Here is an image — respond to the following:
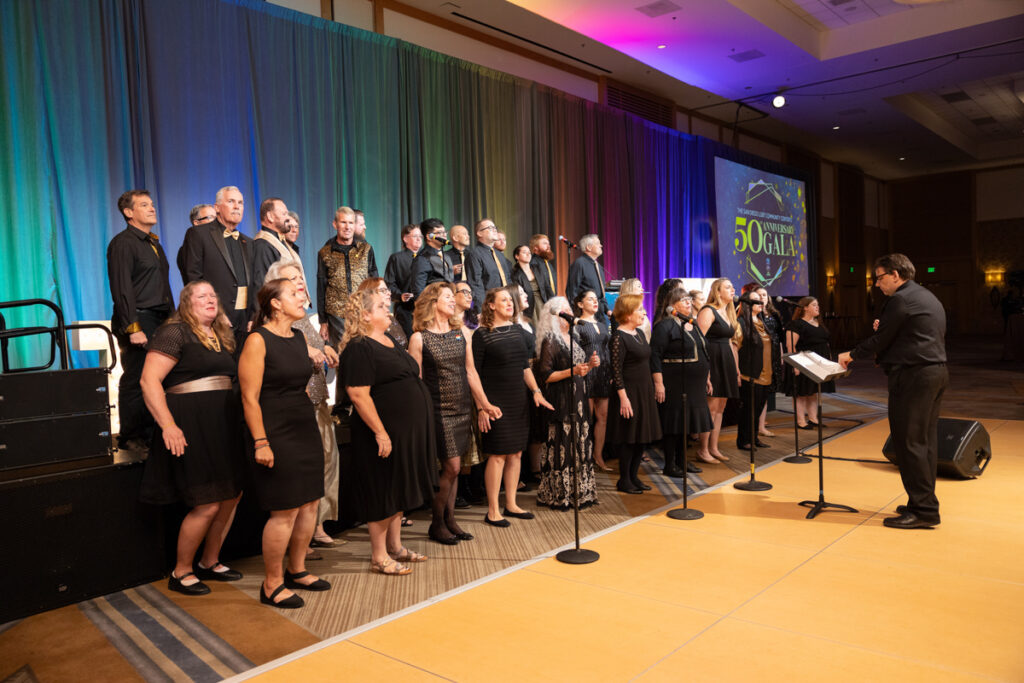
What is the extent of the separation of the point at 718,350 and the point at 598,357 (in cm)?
179

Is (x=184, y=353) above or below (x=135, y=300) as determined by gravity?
below

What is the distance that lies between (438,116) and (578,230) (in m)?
2.72

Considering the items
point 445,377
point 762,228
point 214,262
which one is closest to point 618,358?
point 445,377

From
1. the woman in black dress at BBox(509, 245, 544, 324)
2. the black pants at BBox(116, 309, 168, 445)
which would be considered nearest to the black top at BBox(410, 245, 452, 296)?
the woman in black dress at BBox(509, 245, 544, 324)

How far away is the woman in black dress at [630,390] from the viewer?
499cm

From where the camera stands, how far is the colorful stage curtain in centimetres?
493

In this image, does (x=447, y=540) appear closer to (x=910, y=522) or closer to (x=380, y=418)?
(x=380, y=418)

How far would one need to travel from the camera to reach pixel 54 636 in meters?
2.95

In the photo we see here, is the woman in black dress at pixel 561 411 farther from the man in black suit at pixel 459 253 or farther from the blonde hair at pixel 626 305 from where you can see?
the man in black suit at pixel 459 253

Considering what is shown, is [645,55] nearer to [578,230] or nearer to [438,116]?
[578,230]

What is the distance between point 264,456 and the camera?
3031 mm

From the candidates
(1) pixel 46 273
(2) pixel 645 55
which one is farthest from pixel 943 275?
(1) pixel 46 273

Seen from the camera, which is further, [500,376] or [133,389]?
[500,376]

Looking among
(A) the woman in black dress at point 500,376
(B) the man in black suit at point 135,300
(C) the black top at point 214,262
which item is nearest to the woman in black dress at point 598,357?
(A) the woman in black dress at point 500,376
